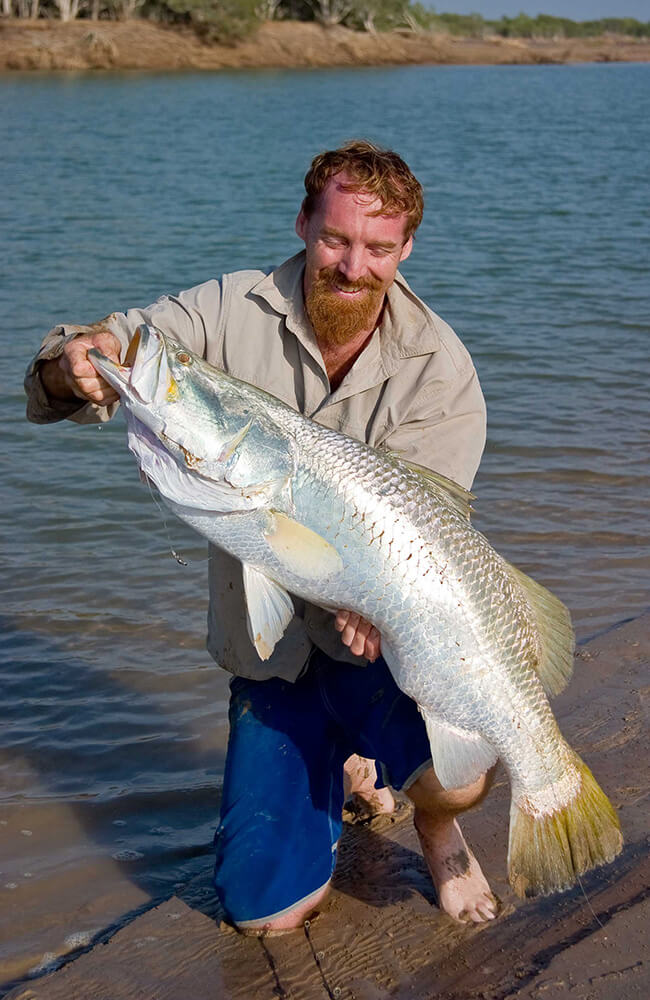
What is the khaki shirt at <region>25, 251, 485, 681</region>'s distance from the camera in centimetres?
353

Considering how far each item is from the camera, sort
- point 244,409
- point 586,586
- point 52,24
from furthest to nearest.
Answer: point 52,24 → point 586,586 → point 244,409

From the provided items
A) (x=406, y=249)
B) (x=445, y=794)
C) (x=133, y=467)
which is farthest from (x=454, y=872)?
(x=133, y=467)

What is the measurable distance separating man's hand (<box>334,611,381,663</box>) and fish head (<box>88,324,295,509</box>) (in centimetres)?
42

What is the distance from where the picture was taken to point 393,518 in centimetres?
302

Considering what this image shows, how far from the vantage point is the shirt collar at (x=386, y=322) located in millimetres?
3539

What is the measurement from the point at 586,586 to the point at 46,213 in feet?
40.4

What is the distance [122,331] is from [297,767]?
140 centimetres

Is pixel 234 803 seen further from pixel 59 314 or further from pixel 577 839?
pixel 59 314

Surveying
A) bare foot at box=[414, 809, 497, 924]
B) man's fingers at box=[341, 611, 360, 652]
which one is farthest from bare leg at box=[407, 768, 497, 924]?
man's fingers at box=[341, 611, 360, 652]

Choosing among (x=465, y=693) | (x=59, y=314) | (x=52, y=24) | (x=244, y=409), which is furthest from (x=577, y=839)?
(x=52, y=24)

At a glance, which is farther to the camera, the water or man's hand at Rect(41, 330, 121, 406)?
the water

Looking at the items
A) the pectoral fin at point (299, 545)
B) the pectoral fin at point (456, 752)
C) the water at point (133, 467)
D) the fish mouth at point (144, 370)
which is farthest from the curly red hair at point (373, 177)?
the water at point (133, 467)

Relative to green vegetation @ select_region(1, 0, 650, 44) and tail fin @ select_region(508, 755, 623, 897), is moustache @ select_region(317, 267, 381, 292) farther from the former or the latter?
green vegetation @ select_region(1, 0, 650, 44)

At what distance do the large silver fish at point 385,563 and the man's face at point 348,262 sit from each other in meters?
0.57
